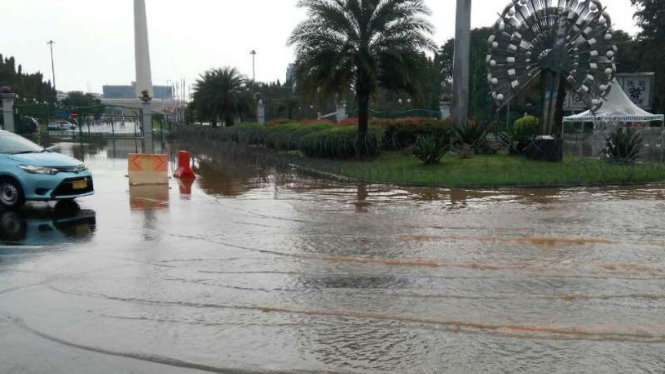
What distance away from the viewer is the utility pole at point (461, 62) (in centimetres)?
2072

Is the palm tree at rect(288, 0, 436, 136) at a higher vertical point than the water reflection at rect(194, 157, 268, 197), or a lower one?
higher

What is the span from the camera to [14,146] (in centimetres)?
1134

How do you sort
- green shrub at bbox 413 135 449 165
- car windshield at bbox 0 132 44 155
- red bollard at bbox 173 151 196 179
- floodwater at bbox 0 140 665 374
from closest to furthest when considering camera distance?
floodwater at bbox 0 140 665 374, car windshield at bbox 0 132 44 155, red bollard at bbox 173 151 196 179, green shrub at bbox 413 135 449 165

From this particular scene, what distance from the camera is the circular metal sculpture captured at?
19484 mm

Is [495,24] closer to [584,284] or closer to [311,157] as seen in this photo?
[311,157]

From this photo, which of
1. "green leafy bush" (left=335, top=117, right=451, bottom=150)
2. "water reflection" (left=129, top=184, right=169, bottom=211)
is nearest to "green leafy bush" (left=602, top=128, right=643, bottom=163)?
"green leafy bush" (left=335, top=117, right=451, bottom=150)

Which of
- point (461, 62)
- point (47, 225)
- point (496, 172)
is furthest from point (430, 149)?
point (47, 225)

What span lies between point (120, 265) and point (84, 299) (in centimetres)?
128

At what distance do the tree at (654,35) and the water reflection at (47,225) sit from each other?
52.2 meters

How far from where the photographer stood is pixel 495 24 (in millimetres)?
19750

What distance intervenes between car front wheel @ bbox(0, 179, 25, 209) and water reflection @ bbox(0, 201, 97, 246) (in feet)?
0.49

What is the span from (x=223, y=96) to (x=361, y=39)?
2370cm

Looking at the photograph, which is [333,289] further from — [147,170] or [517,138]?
[517,138]

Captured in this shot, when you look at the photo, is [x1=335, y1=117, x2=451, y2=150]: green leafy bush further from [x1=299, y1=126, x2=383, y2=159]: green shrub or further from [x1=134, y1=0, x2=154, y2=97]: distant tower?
[x1=134, y1=0, x2=154, y2=97]: distant tower
